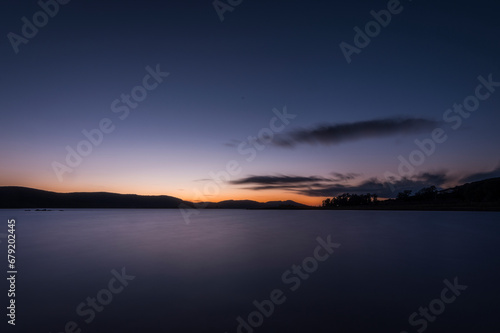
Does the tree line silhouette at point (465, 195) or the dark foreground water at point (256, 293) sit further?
the tree line silhouette at point (465, 195)

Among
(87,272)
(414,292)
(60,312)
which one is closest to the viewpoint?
(60,312)

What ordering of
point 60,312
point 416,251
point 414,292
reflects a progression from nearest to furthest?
point 60,312 < point 414,292 < point 416,251

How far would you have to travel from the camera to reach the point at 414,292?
1049cm

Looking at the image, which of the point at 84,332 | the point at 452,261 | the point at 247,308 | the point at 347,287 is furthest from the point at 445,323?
the point at 452,261

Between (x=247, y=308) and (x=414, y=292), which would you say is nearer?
(x=247, y=308)

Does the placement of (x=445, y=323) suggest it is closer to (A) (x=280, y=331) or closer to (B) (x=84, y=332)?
(A) (x=280, y=331)

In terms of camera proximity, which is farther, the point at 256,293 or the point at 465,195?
the point at 465,195

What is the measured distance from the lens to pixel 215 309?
8.73m

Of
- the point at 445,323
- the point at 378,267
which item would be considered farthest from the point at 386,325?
the point at 378,267

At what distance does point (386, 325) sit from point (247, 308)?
420cm

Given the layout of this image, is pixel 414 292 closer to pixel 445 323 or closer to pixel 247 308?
pixel 445 323

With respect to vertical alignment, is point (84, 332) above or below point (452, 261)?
above

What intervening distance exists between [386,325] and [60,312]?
398 inches

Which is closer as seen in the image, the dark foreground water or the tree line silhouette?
the dark foreground water
